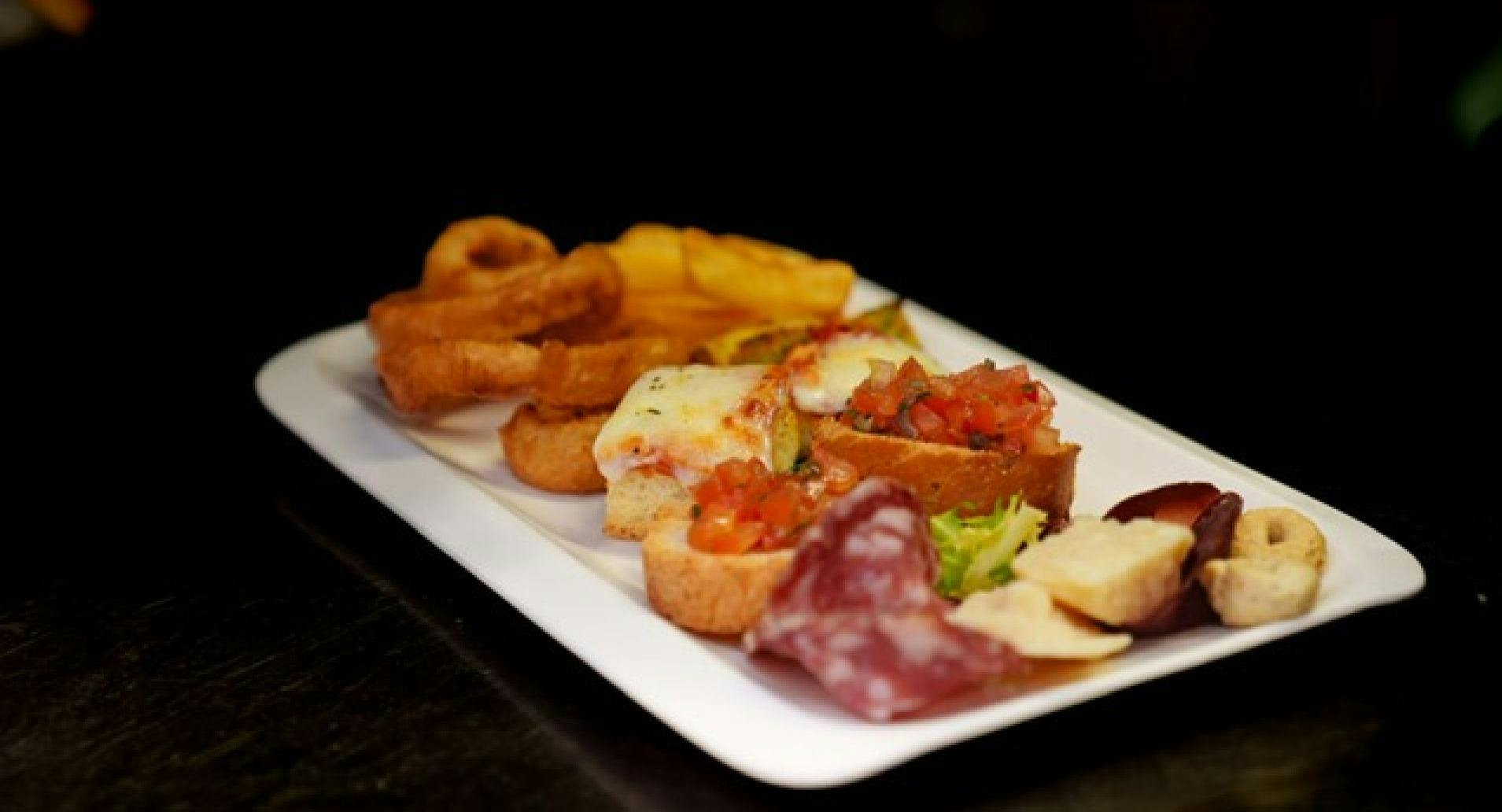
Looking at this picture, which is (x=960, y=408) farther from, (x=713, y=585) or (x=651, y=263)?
(x=651, y=263)

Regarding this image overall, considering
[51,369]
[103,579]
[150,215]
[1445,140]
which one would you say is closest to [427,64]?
[150,215]

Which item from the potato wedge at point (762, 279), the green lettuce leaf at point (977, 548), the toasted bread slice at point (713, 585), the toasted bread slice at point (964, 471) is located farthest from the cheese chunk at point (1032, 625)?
the potato wedge at point (762, 279)

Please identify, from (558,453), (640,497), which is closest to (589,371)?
(558,453)

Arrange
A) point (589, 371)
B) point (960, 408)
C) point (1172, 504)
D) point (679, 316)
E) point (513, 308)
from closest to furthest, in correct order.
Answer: point (1172, 504) < point (960, 408) < point (589, 371) < point (513, 308) < point (679, 316)

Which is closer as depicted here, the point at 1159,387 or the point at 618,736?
the point at 618,736

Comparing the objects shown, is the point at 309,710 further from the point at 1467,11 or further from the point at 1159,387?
the point at 1467,11

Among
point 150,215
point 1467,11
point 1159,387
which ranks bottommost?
point 150,215

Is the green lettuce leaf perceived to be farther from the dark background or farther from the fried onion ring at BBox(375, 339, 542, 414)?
the fried onion ring at BBox(375, 339, 542, 414)
